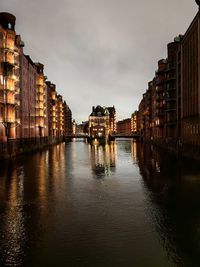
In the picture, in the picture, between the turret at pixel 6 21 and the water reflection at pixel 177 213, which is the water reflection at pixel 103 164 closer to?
the water reflection at pixel 177 213

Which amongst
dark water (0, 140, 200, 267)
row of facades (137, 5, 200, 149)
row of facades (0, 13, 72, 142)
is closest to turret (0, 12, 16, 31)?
row of facades (0, 13, 72, 142)

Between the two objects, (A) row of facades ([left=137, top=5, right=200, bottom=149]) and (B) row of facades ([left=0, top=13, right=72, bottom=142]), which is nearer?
(A) row of facades ([left=137, top=5, right=200, bottom=149])

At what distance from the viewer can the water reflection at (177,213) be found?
527 inches

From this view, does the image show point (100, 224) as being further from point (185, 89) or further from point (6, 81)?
point (185, 89)

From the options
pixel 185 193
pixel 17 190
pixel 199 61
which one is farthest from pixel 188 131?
pixel 17 190

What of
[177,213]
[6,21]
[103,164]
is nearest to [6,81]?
[6,21]

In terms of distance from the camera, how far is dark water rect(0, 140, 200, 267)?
42.3 feet

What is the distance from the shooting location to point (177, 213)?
1944 cm

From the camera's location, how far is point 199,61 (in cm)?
5803

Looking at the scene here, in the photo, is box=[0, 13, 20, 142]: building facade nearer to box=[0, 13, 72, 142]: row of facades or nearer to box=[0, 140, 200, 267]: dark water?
box=[0, 13, 72, 142]: row of facades

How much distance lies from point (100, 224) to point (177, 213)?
5334 millimetres

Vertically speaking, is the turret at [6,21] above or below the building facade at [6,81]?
above

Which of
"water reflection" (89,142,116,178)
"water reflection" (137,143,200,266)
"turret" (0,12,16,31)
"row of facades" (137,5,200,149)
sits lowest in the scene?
"water reflection" (89,142,116,178)

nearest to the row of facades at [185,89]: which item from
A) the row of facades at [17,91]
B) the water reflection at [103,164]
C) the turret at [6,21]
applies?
the water reflection at [103,164]
